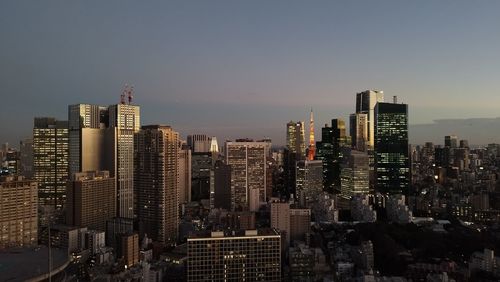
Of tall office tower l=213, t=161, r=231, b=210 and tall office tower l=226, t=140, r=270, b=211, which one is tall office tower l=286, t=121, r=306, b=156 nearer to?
tall office tower l=226, t=140, r=270, b=211

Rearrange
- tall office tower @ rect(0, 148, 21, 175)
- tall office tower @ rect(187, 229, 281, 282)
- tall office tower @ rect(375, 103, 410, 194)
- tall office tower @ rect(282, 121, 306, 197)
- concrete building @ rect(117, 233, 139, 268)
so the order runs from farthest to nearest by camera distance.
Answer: tall office tower @ rect(282, 121, 306, 197)
tall office tower @ rect(375, 103, 410, 194)
tall office tower @ rect(0, 148, 21, 175)
concrete building @ rect(117, 233, 139, 268)
tall office tower @ rect(187, 229, 281, 282)

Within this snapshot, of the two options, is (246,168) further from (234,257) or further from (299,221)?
(234,257)

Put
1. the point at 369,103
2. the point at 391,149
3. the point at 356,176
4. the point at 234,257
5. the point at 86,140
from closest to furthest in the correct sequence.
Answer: the point at 234,257 → the point at 86,140 → the point at 356,176 → the point at 391,149 → the point at 369,103

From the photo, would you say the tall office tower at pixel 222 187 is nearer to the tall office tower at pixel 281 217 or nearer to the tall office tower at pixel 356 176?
the tall office tower at pixel 281 217

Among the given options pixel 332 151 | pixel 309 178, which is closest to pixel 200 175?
pixel 309 178

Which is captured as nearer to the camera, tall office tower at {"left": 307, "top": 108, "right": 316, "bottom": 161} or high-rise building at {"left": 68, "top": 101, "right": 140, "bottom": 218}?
high-rise building at {"left": 68, "top": 101, "right": 140, "bottom": 218}

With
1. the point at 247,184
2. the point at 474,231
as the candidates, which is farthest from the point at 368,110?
the point at 474,231

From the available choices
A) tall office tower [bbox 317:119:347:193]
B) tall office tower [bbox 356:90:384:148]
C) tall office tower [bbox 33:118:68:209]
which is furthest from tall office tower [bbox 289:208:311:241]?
tall office tower [bbox 356:90:384:148]
